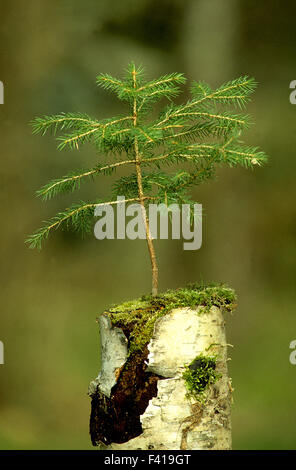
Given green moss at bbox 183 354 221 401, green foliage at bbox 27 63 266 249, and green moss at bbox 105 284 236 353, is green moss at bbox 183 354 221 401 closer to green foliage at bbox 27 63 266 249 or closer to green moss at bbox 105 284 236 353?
green moss at bbox 105 284 236 353

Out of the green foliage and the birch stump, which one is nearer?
the birch stump

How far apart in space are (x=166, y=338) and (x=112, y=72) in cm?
168

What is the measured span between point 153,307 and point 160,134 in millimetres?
563

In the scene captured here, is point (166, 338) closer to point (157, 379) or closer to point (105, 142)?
point (157, 379)

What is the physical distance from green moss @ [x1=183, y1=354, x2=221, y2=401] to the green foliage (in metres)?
0.53

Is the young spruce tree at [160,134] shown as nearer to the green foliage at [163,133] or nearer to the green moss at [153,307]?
the green foliage at [163,133]

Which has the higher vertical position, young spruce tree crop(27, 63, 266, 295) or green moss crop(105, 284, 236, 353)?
young spruce tree crop(27, 63, 266, 295)

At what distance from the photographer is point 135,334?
7.30 ft

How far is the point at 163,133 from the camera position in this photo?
2.37 metres

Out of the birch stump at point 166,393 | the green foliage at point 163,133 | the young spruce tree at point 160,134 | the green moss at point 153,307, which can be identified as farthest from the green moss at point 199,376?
the green foliage at point 163,133

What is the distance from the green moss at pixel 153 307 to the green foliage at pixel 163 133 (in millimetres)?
311

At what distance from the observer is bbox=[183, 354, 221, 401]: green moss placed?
2.18m

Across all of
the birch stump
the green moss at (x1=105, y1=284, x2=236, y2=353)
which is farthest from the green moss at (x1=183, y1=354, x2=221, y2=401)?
the green moss at (x1=105, y1=284, x2=236, y2=353)
